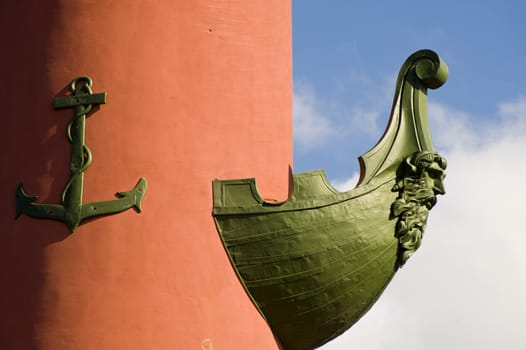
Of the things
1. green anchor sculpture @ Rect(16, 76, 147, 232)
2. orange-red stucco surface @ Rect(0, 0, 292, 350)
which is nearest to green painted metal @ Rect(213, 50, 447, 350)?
orange-red stucco surface @ Rect(0, 0, 292, 350)

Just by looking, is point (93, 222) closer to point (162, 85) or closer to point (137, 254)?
point (137, 254)

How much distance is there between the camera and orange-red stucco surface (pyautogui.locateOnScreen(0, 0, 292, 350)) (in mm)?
9234

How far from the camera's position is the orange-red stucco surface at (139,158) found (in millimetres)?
A: 9234

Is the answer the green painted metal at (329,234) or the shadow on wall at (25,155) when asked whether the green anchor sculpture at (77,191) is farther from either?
the green painted metal at (329,234)

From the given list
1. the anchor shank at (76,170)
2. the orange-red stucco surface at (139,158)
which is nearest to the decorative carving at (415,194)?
the orange-red stucco surface at (139,158)

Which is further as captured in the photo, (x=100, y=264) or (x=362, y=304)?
(x=362, y=304)

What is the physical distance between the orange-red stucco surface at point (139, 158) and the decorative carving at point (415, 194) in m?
0.92

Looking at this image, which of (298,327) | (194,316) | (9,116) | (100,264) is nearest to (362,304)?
(298,327)

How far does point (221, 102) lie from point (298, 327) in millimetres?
1810

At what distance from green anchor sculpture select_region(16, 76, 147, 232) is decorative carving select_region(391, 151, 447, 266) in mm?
2031

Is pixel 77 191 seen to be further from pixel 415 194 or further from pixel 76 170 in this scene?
pixel 415 194

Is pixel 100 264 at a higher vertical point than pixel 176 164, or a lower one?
lower

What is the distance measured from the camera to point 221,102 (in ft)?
32.2

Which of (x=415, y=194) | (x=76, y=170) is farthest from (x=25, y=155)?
(x=415, y=194)
